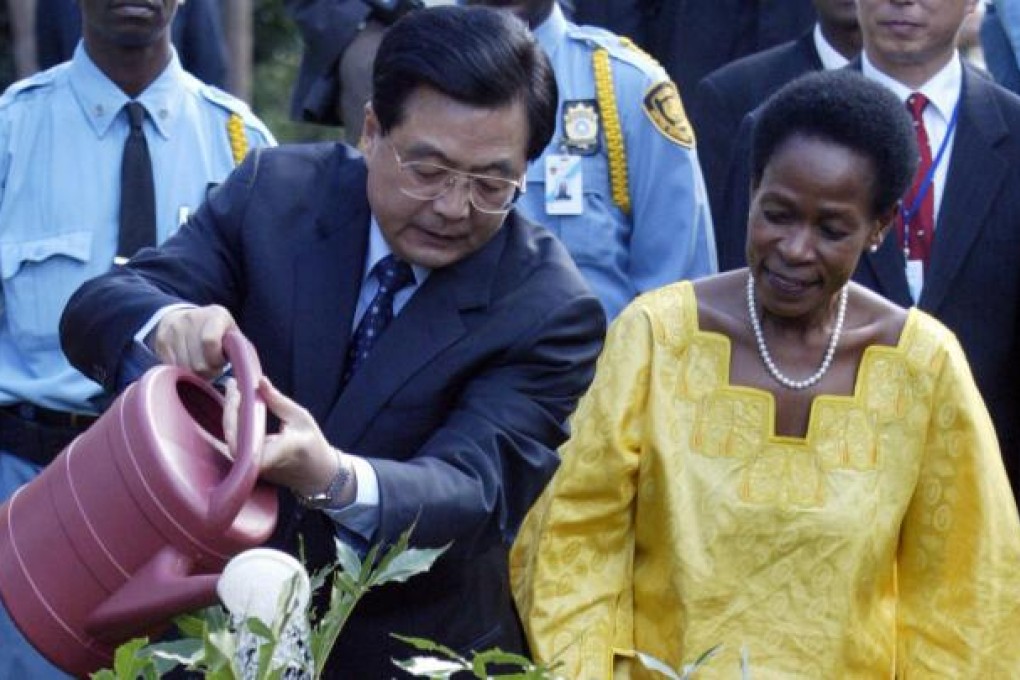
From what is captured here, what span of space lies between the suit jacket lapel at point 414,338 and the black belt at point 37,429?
154 centimetres

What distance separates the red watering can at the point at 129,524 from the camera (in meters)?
3.24

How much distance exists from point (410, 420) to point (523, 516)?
26cm

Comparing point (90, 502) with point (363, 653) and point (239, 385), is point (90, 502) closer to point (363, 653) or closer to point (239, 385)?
point (239, 385)

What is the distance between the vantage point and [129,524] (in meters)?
3.27

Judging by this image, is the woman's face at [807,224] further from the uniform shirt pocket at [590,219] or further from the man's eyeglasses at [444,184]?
the uniform shirt pocket at [590,219]

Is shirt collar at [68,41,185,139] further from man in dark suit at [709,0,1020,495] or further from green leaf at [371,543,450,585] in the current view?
green leaf at [371,543,450,585]

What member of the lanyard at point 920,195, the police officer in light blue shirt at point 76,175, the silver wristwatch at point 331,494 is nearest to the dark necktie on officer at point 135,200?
the police officer in light blue shirt at point 76,175

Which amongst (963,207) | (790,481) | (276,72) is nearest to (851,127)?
(790,481)

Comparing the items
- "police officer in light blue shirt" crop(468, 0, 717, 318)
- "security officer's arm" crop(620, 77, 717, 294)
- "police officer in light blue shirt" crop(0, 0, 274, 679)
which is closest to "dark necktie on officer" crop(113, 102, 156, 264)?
"police officer in light blue shirt" crop(0, 0, 274, 679)

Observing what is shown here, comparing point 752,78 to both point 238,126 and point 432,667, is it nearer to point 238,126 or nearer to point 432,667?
point 238,126

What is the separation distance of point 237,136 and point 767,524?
77.1 inches

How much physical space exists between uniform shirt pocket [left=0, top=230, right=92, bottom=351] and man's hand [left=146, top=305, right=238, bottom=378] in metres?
1.72

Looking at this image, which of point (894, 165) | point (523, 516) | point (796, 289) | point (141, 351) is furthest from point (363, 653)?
point (894, 165)

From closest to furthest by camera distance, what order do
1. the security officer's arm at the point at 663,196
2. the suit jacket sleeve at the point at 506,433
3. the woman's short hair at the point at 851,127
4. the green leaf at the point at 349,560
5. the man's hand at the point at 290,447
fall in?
the green leaf at the point at 349,560, the man's hand at the point at 290,447, the suit jacket sleeve at the point at 506,433, the woman's short hair at the point at 851,127, the security officer's arm at the point at 663,196
